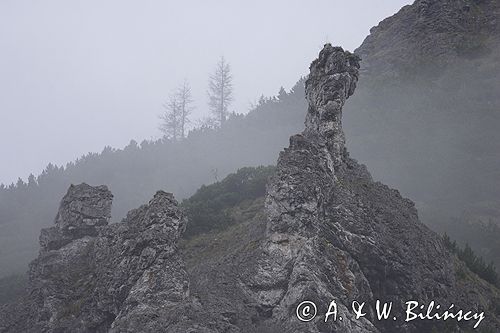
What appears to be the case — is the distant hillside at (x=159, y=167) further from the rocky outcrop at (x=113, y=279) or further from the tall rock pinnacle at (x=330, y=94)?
the rocky outcrop at (x=113, y=279)

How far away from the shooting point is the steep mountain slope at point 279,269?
12992 millimetres

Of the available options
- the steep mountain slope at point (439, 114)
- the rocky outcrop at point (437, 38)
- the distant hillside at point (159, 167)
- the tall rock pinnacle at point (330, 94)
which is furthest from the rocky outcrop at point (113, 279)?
the rocky outcrop at point (437, 38)

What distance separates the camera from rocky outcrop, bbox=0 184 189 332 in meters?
13.1

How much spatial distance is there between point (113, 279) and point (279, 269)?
5449 mm

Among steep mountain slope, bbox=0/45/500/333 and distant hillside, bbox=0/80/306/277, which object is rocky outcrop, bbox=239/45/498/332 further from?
distant hillside, bbox=0/80/306/277

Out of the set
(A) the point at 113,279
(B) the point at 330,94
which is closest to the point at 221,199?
(B) the point at 330,94

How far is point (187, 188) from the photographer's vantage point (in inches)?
1928

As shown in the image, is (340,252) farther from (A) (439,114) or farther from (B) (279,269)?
(A) (439,114)

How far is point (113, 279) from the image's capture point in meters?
14.1

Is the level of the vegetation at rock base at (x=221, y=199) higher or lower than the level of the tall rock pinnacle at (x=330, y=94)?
lower

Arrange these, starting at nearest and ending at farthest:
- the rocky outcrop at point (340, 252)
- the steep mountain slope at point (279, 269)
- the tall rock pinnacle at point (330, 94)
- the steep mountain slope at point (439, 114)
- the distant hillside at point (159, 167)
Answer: the steep mountain slope at point (279, 269)
the rocky outcrop at point (340, 252)
the tall rock pinnacle at point (330, 94)
the steep mountain slope at point (439, 114)
the distant hillside at point (159, 167)

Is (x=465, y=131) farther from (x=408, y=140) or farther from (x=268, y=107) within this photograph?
(x=268, y=107)

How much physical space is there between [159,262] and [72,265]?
16.5ft

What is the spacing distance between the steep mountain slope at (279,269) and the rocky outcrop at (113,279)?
0.13ft
